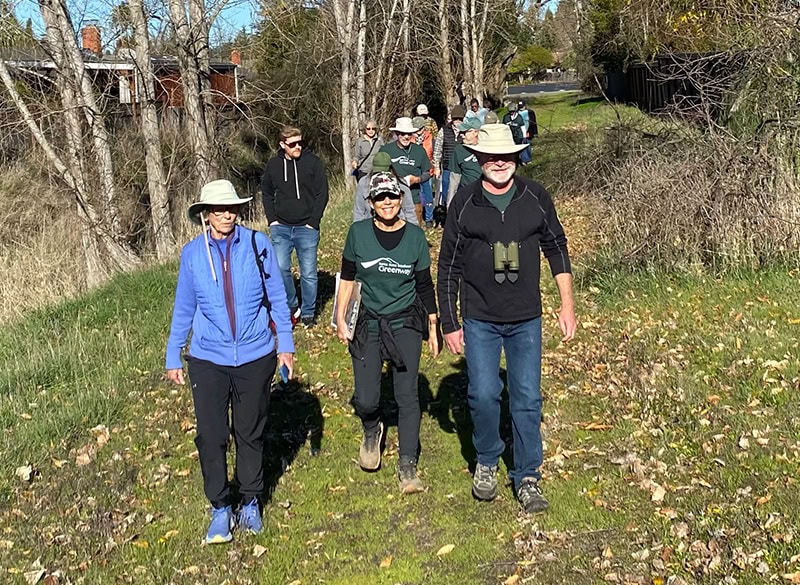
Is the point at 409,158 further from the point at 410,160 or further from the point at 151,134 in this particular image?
the point at 151,134

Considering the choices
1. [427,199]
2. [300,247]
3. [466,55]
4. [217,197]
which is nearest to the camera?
[217,197]

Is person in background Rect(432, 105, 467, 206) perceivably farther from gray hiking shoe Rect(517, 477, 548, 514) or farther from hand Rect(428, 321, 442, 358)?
gray hiking shoe Rect(517, 477, 548, 514)

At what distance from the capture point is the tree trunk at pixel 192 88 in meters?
16.7

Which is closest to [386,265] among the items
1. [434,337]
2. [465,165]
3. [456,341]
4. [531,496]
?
[434,337]

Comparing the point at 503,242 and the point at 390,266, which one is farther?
the point at 390,266

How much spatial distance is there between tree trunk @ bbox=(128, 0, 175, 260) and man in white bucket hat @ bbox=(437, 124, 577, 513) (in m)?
11.7

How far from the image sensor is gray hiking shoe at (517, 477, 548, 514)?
5.12 metres

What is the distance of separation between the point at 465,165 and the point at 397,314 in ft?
20.9

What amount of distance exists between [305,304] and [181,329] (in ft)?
14.8

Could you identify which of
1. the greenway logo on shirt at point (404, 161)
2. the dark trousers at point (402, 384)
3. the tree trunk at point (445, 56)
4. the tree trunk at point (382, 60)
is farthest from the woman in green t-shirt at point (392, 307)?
the tree trunk at point (445, 56)

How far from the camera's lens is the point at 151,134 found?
54.3ft

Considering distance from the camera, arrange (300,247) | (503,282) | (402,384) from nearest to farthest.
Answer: (503,282) → (402,384) → (300,247)

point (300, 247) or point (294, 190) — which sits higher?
point (294, 190)

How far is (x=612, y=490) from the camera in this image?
539cm
